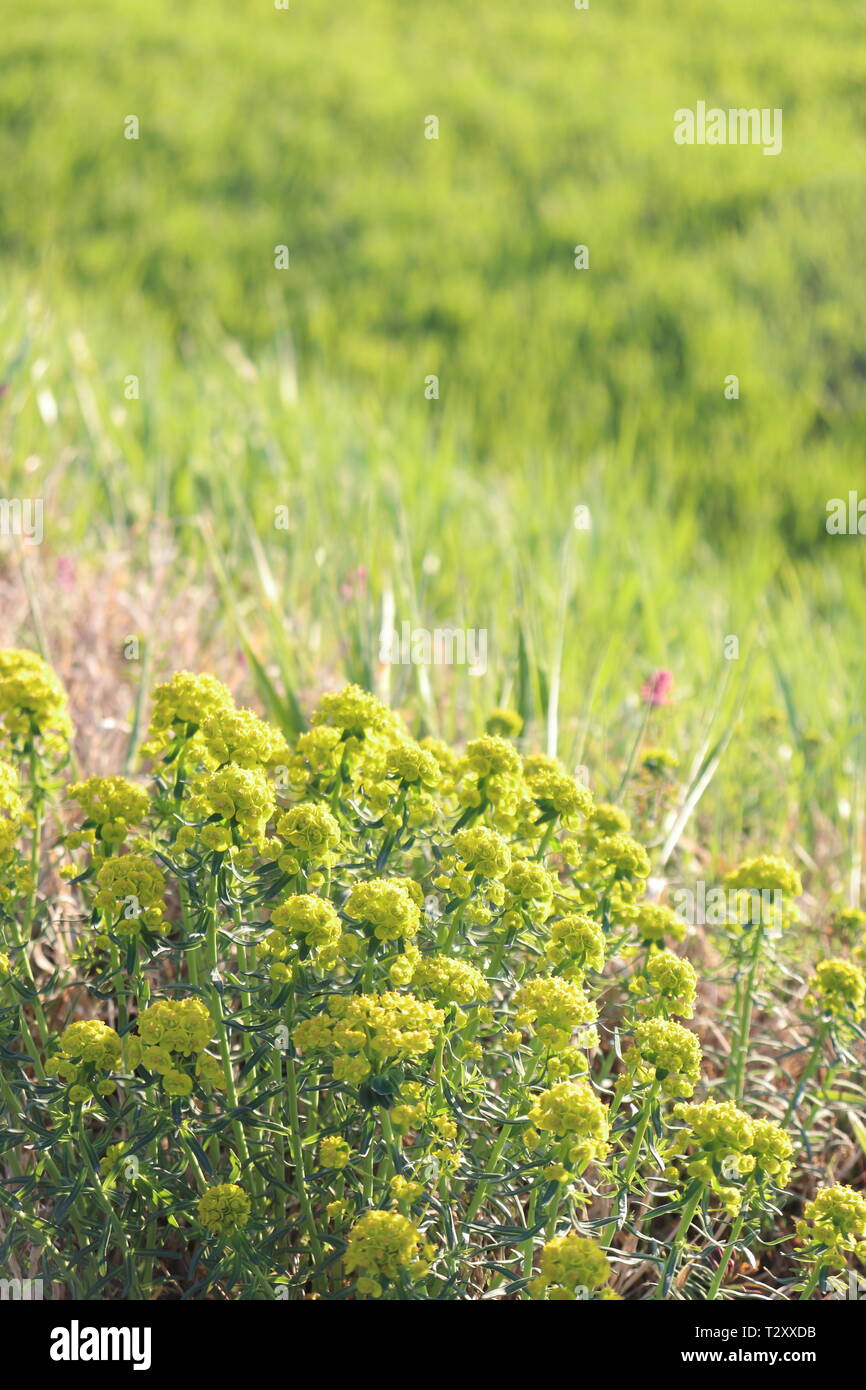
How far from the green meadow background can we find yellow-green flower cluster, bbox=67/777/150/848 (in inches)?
32.1

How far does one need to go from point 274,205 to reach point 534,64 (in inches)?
122

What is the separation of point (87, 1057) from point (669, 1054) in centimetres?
62

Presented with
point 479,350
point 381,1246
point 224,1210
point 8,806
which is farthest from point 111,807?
point 479,350

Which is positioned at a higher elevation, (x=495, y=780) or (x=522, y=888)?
(x=495, y=780)

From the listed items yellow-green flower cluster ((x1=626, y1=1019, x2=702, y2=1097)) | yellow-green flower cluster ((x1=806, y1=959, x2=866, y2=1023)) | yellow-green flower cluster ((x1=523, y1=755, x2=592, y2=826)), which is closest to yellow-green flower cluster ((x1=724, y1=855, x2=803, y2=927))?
yellow-green flower cluster ((x1=806, y1=959, x2=866, y2=1023))

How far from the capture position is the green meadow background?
2.86m

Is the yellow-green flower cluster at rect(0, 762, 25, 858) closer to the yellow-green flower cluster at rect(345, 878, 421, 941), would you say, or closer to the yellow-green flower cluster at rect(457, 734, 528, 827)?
the yellow-green flower cluster at rect(345, 878, 421, 941)

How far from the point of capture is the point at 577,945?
1354 mm

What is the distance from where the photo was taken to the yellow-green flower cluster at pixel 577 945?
1.35 metres

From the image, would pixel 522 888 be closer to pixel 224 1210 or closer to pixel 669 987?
pixel 669 987

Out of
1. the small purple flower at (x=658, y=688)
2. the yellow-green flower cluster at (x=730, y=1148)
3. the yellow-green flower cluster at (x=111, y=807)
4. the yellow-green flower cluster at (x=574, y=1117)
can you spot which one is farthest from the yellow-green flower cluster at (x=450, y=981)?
the small purple flower at (x=658, y=688)

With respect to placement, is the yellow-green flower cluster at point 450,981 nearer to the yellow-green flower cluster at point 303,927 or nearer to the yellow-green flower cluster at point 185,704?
the yellow-green flower cluster at point 303,927
